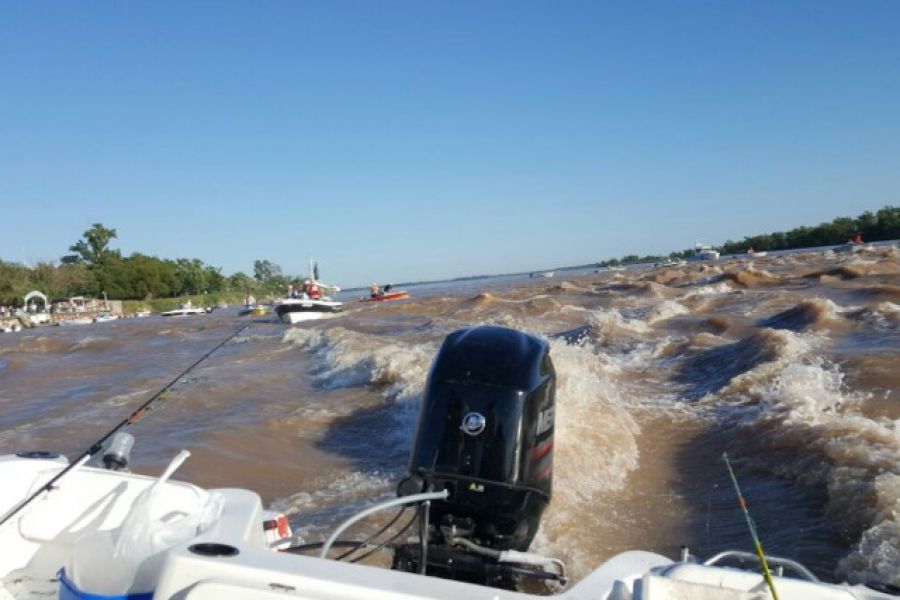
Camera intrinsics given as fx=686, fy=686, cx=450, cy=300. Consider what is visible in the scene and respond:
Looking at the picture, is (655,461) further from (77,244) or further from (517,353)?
(77,244)

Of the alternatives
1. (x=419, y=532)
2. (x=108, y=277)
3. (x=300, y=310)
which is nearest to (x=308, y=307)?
(x=300, y=310)

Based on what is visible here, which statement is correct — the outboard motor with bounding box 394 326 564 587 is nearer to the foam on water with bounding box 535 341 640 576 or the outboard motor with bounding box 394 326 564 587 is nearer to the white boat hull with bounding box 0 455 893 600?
the white boat hull with bounding box 0 455 893 600

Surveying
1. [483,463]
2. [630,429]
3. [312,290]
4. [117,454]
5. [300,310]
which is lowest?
[630,429]

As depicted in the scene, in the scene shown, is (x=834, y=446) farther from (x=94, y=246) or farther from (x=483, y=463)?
(x=94, y=246)

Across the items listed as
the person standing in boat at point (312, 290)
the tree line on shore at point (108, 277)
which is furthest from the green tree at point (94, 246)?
the person standing in boat at point (312, 290)

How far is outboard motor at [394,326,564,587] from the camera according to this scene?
2.34 metres

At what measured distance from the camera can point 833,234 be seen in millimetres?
87312

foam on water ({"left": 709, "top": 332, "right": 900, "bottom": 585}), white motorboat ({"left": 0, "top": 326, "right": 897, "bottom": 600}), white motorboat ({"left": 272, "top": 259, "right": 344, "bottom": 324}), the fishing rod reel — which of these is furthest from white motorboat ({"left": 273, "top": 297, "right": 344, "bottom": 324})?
the fishing rod reel

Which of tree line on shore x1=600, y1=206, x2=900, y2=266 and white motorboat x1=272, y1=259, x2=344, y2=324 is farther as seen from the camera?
tree line on shore x1=600, y1=206, x2=900, y2=266

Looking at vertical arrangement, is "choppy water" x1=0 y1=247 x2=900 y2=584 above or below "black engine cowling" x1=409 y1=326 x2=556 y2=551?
below

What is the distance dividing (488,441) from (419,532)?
17.7 inches

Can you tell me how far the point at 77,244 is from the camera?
107062 mm

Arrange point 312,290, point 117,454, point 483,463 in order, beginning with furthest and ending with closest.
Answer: point 312,290, point 117,454, point 483,463

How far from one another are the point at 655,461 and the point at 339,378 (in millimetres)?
5888
